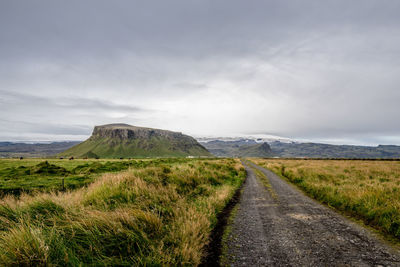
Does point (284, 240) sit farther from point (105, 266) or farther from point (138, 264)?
point (105, 266)

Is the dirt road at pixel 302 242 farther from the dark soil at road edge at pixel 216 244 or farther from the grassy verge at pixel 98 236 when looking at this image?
the grassy verge at pixel 98 236

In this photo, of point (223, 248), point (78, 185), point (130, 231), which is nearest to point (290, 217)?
point (223, 248)

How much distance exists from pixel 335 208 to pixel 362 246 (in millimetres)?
4781

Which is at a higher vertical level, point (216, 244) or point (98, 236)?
point (98, 236)

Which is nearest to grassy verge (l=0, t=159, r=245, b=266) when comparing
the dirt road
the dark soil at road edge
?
the dark soil at road edge

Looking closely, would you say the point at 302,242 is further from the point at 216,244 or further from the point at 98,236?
the point at 98,236

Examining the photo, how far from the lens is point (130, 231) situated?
4727 mm

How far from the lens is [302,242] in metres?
5.42

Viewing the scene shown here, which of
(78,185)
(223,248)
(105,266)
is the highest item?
(105,266)

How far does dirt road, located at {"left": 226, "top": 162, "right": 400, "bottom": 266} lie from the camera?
4.49m

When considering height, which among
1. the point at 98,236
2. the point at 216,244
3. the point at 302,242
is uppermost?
the point at 98,236

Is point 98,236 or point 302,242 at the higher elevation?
point 98,236

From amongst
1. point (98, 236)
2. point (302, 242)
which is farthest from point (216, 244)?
point (98, 236)

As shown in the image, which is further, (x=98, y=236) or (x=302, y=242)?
(x=302, y=242)
